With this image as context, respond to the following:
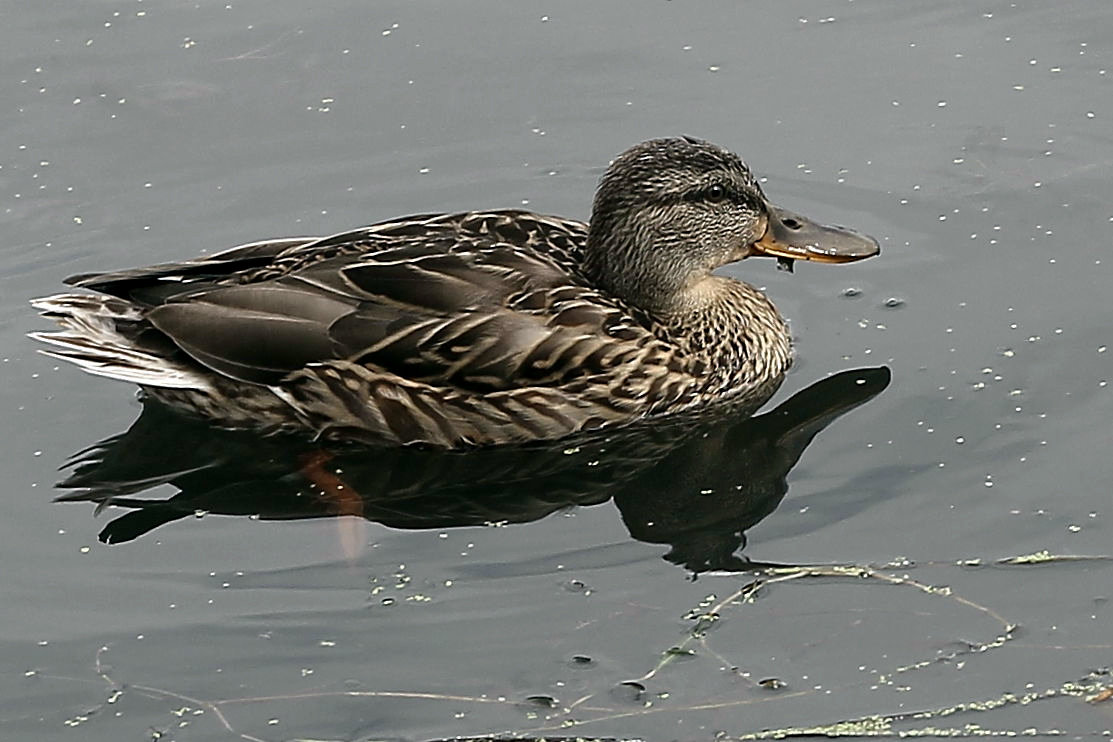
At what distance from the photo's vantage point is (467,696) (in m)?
6.97

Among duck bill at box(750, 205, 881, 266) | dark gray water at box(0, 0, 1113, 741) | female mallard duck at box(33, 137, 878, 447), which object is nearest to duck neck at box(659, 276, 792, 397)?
female mallard duck at box(33, 137, 878, 447)

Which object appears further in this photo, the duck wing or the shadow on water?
the duck wing

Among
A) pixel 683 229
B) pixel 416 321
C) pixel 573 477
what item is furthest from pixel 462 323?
pixel 683 229

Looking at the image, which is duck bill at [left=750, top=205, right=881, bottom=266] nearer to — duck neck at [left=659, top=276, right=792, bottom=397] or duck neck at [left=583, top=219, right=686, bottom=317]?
duck neck at [left=659, top=276, right=792, bottom=397]

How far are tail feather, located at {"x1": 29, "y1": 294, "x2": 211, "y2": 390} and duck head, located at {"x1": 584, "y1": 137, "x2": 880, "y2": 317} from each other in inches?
73.9

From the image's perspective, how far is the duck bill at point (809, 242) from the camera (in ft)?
30.3

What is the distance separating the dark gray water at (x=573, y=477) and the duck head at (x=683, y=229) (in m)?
0.49

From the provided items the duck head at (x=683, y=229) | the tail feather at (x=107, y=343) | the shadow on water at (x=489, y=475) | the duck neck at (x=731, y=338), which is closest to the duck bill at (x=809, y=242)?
the duck head at (x=683, y=229)

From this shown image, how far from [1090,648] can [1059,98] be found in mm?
4581

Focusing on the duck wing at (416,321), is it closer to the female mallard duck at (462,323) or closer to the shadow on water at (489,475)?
the female mallard duck at (462,323)

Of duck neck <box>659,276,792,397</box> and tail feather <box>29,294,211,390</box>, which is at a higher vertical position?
tail feather <box>29,294,211,390</box>

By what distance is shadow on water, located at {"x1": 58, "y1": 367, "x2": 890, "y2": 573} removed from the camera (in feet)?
27.1

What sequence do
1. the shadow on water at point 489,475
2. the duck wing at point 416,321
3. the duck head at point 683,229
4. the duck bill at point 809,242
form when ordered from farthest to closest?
1. the duck bill at point 809,242
2. the duck head at point 683,229
3. the duck wing at point 416,321
4. the shadow on water at point 489,475

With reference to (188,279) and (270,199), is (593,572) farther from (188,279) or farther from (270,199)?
(270,199)
